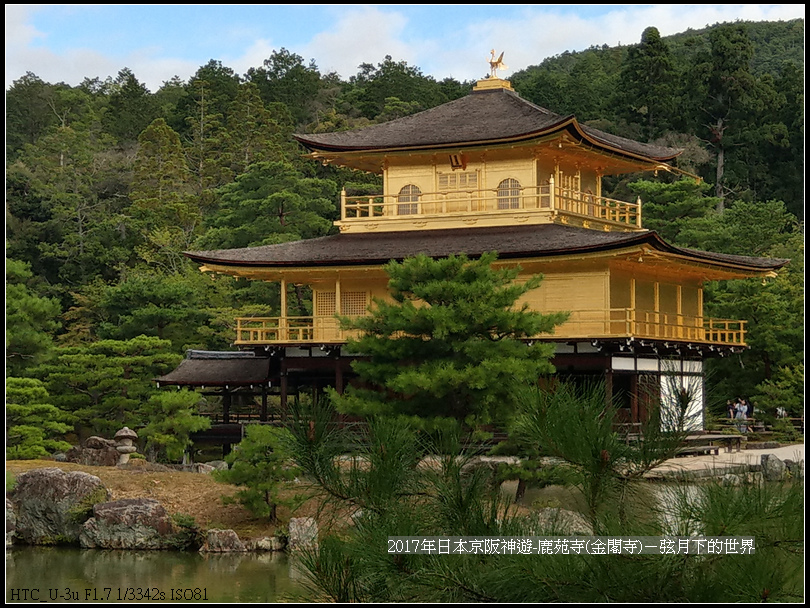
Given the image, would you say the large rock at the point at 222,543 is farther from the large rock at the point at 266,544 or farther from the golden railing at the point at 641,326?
the golden railing at the point at 641,326

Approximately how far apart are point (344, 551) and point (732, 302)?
22310 mm

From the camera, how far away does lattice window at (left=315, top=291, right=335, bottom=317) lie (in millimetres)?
25953

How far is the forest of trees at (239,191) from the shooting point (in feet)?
89.4

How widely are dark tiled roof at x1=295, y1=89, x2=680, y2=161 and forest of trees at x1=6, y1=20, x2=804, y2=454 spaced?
5430 millimetres

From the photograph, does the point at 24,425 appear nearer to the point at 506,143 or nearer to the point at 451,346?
the point at 451,346

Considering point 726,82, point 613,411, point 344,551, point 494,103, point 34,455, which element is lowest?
point 34,455

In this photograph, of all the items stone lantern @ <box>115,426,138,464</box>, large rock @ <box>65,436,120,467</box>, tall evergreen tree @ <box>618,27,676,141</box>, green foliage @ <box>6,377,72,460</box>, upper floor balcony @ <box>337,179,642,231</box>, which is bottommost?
large rock @ <box>65,436,120,467</box>

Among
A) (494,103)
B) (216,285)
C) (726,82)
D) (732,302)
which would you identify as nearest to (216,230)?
(216,285)

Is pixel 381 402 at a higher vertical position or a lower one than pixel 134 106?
lower

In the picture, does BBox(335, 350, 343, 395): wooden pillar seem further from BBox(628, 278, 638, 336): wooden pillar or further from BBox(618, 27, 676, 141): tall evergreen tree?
BBox(618, 27, 676, 141): tall evergreen tree

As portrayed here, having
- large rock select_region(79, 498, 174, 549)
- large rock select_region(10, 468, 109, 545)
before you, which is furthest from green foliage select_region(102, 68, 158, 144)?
large rock select_region(79, 498, 174, 549)

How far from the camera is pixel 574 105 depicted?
49.8m

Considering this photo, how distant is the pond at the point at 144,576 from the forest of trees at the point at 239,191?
4785 millimetres

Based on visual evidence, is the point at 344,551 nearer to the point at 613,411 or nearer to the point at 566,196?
the point at 613,411
